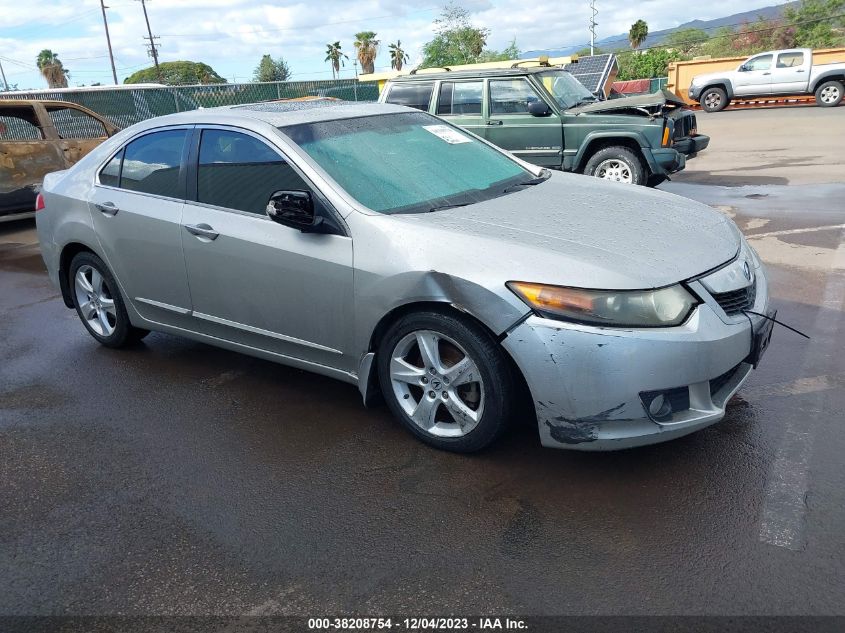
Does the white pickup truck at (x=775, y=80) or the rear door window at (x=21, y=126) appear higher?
the rear door window at (x=21, y=126)

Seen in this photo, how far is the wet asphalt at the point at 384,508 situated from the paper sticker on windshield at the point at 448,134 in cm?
167

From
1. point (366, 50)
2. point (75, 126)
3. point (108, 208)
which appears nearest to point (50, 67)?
point (366, 50)

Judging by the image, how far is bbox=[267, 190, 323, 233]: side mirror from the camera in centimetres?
360

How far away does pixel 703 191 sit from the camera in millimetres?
10492

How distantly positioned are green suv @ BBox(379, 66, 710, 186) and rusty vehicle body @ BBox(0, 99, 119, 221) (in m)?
4.89

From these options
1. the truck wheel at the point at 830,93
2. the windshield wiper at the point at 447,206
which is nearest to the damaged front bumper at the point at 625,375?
the windshield wiper at the point at 447,206

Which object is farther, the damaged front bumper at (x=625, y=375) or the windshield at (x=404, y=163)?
the windshield at (x=404, y=163)

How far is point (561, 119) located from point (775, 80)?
725 inches

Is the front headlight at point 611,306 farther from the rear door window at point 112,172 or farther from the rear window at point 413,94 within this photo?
the rear window at point 413,94

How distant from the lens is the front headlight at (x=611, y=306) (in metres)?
2.97

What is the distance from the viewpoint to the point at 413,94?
10.4 m

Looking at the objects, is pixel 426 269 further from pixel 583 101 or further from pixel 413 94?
pixel 583 101

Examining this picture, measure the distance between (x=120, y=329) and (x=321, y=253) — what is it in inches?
84.9

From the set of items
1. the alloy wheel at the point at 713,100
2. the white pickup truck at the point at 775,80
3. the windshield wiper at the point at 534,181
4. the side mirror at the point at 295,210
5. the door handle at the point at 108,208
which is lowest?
the alloy wheel at the point at 713,100
